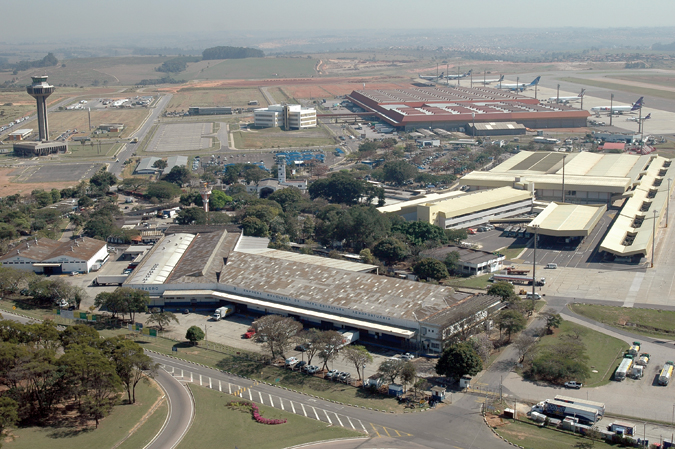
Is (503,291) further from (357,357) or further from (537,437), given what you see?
(537,437)

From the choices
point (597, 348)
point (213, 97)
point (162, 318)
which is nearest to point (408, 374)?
point (597, 348)

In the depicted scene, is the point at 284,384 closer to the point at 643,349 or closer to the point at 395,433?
the point at 395,433

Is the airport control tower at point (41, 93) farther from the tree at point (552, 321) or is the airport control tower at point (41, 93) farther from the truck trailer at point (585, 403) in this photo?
the truck trailer at point (585, 403)

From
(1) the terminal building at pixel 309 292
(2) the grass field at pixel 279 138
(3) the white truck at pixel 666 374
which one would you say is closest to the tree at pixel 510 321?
(1) the terminal building at pixel 309 292

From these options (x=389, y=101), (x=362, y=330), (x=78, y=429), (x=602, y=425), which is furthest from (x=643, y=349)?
(x=389, y=101)

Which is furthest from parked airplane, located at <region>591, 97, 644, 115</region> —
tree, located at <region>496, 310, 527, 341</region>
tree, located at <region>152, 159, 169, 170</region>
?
tree, located at <region>496, 310, 527, 341</region>

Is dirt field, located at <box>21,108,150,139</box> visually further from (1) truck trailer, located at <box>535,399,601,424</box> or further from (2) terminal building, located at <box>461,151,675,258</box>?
(1) truck trailer, located at <box>535,399,601,424</box>
